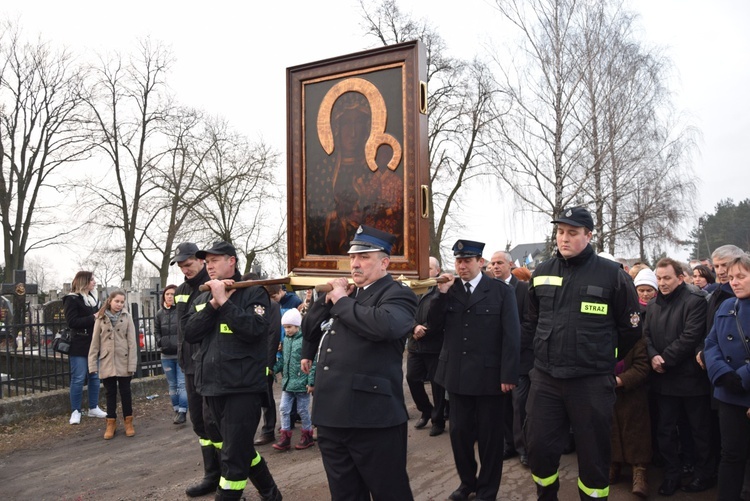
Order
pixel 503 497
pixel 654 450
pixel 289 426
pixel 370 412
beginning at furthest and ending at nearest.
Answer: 1. pixel 289 426
2. pixel 654 450
3. pixel 503 497
4. pixel 370 412

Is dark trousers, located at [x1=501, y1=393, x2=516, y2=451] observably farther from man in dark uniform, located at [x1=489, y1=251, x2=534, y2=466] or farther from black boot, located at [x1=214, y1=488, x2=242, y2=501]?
black boot, located at [x1=214, y1=488, x2=242, y2=501]

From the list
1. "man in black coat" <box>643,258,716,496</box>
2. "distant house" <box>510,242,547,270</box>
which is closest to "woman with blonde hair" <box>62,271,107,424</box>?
"distant house" <box>510,242,547,270</box>

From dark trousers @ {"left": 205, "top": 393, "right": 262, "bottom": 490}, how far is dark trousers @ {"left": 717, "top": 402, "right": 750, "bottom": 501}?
11.0 feet

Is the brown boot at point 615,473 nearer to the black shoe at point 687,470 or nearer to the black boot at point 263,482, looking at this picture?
the black shoe at point 687,470

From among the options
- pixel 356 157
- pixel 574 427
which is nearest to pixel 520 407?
pixel 574 427

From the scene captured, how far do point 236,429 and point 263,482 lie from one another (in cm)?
65

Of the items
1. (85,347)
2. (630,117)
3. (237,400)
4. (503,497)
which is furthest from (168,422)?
(630,117)

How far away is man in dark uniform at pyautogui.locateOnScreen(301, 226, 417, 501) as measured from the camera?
3.26 m

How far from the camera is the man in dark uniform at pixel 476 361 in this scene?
461cm

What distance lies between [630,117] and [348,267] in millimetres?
16849

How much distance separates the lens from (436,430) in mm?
7027

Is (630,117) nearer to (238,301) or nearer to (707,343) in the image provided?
(707,343)

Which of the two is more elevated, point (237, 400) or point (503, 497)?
point (237, 400)

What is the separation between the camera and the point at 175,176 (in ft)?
86.6
